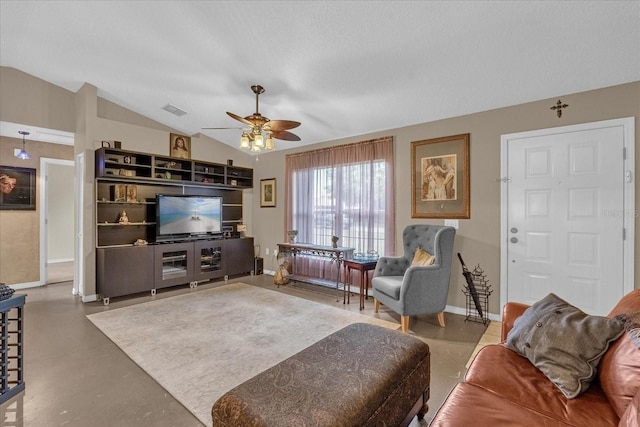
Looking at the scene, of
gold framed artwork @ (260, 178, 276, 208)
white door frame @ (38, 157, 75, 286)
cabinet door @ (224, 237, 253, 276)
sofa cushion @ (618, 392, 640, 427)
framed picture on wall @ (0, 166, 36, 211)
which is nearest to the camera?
sofa cushion @ (618, 392, 640, 427)

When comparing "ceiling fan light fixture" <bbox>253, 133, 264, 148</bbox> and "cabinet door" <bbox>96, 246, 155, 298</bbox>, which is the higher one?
"ceiling fan light fixture" <bbox>253, 133, 264, 148</bbox>

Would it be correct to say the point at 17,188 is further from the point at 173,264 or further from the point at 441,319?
the point at 441,319

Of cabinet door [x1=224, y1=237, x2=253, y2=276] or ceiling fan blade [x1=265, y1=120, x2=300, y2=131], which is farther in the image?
cabinet door [x1=224, y1=237, x2=253, y2=276]

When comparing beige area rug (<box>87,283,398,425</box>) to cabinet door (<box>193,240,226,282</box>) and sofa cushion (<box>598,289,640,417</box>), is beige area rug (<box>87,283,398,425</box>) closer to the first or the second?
cabinet door (<box>193,240,226,282</box>)

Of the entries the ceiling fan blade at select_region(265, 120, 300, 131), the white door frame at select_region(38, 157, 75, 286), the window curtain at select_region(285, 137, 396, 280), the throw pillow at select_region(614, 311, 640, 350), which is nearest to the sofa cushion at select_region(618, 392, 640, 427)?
the throw pillow at select_region(614, 311, 640, 350)

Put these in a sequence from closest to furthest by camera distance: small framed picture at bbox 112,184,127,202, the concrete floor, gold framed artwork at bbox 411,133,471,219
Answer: the concrete floor
gold framed artwork at bbox 411,133,471,219
small framed picture at bbox 112,184,127,202

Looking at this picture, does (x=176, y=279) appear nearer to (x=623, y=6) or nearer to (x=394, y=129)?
(x=394, y=129)

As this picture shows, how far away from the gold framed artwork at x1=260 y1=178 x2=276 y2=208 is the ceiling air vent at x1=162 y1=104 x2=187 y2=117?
195 centimetres

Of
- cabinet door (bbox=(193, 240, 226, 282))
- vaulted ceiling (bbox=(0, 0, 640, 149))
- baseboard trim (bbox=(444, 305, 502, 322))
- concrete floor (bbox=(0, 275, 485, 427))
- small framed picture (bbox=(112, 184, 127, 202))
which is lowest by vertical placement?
concrete floor (bbox=(0, 275, 485, 427))

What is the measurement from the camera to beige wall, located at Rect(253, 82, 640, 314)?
9.55 feet

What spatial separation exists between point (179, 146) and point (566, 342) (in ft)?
18.3

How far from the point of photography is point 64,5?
9.30 feet

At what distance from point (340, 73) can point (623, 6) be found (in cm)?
221

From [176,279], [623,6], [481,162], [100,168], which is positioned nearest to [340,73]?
[481,162]
